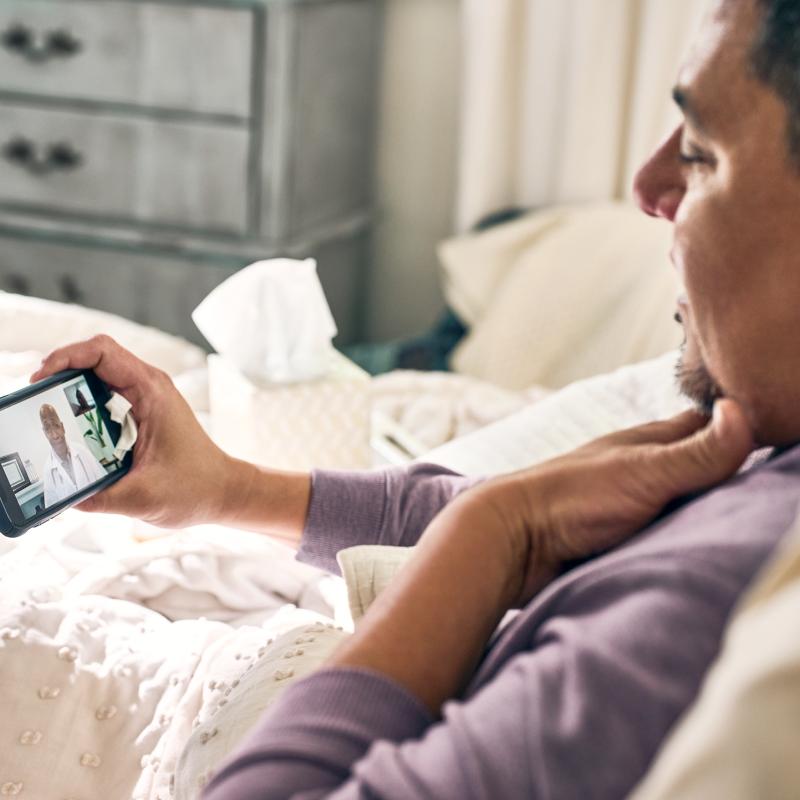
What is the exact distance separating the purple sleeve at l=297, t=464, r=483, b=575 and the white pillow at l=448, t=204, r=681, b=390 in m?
1.16

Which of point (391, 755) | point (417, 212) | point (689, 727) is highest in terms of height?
point (689, 727)

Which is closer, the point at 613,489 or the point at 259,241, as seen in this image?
the point at 613,489

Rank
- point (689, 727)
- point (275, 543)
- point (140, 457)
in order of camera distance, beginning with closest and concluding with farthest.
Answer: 1. point (689, 727)
2. point (140, 457)
3. point (275, 543)

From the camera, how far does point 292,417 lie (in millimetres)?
1498

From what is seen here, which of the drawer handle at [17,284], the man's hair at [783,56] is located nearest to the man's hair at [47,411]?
the man's hair at [783,56]

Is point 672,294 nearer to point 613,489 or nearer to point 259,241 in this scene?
point 259,241

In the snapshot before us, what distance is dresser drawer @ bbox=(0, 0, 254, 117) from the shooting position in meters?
2.36

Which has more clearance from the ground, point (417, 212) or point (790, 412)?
point (790, 412)

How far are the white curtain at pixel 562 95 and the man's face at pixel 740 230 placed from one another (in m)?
1.59

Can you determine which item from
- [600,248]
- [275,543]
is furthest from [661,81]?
[275,543]

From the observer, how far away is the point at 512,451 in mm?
1353

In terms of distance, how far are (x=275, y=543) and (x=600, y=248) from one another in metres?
1.34

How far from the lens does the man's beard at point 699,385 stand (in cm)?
85

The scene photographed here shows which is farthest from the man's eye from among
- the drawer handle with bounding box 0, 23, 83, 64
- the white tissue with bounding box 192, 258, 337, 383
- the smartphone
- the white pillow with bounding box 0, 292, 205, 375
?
the drawer handle with bounding box 0, 23, 83, 64
